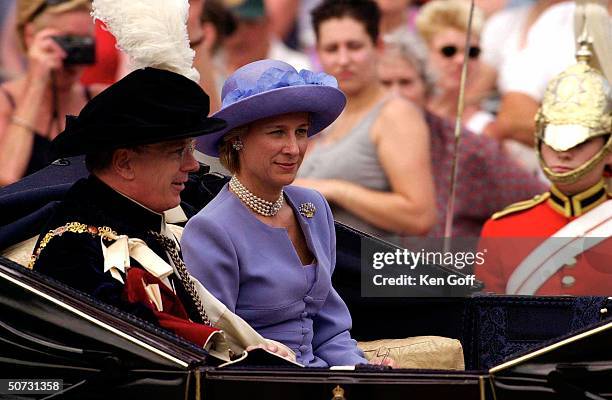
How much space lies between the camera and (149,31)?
3.86 m

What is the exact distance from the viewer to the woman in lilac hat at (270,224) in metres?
4.15

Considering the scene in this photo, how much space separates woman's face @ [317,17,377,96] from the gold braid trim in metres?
3.27

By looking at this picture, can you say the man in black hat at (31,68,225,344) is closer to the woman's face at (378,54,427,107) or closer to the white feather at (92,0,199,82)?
the white feather at (92,0,199,82)

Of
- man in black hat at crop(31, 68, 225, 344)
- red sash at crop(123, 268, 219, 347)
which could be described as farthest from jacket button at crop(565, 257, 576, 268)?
red sash at crop(123, 268, 219, 347)

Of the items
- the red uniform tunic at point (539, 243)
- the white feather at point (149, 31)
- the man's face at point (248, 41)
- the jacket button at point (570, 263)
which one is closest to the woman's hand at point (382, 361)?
the white feather at point (149, 31)

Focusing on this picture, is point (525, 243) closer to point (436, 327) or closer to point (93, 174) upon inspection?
point (436, 327)

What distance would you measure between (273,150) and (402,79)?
2963mm

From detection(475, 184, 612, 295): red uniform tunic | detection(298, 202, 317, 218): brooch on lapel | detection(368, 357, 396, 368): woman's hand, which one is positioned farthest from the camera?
detection(475, 184, 612, 295): red uniform tunic

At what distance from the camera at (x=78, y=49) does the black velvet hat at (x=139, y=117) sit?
305cm

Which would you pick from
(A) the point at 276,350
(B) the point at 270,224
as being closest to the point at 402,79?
(B) the point at 270,224

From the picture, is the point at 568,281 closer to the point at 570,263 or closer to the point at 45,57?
the point at 570,263

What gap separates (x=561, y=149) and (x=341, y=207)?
129 cm

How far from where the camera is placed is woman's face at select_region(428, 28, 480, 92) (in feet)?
23.3

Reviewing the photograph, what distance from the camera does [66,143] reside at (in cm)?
379
